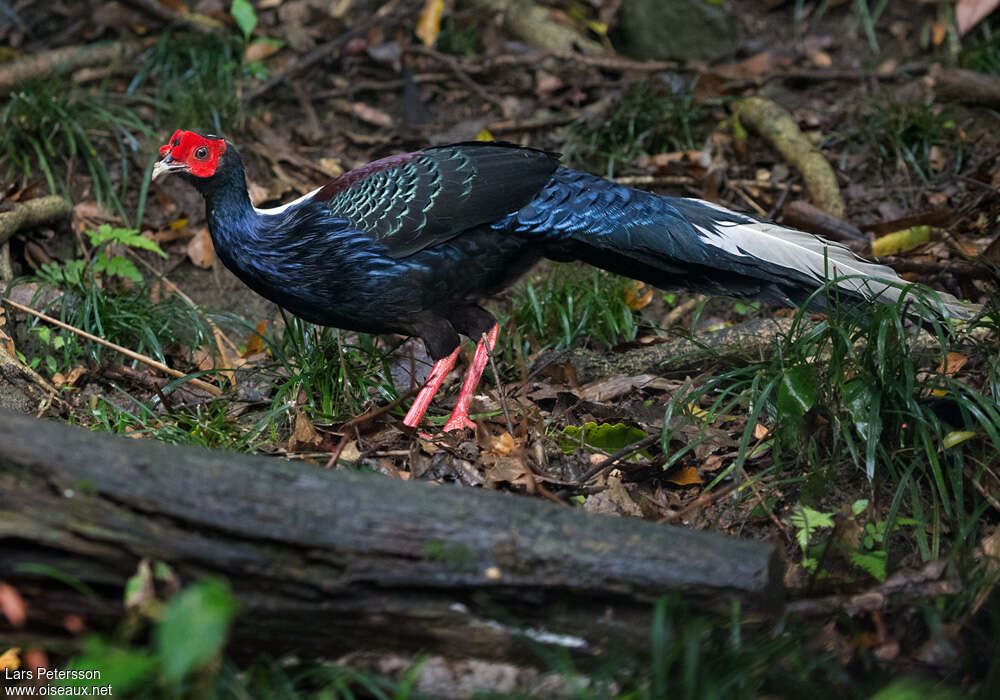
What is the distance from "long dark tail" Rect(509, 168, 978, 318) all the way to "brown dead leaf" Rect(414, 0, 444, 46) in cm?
335

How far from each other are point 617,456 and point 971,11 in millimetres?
4791

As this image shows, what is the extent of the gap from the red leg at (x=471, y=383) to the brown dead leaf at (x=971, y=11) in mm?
4239

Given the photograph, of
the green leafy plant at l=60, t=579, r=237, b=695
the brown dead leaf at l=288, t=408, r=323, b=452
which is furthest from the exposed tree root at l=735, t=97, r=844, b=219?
the green leafy plant at l=60, t=579, r=237, b=695

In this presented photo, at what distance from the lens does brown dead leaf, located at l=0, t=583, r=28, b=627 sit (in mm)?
1975

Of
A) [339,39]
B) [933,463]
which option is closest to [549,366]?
[933,463]

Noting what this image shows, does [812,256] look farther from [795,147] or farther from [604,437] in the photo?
[795,147]

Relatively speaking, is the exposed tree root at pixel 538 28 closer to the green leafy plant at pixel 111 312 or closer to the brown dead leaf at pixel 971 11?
the brown dead leaf at pixel 971 11

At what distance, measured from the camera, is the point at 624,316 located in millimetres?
4789

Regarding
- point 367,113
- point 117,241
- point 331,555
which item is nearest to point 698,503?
point 331,555

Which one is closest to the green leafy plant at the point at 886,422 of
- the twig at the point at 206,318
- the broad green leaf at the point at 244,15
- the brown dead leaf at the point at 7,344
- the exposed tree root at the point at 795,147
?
the exposed tree root at the point at 795,147

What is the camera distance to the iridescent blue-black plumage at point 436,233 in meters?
3.87

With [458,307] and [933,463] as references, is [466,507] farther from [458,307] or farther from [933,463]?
[458,307]

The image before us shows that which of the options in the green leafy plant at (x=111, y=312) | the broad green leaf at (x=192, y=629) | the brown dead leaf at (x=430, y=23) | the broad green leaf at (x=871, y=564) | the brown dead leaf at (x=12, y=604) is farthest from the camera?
the brown dead leaf at (x=430, y=23)

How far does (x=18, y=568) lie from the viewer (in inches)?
78.0
